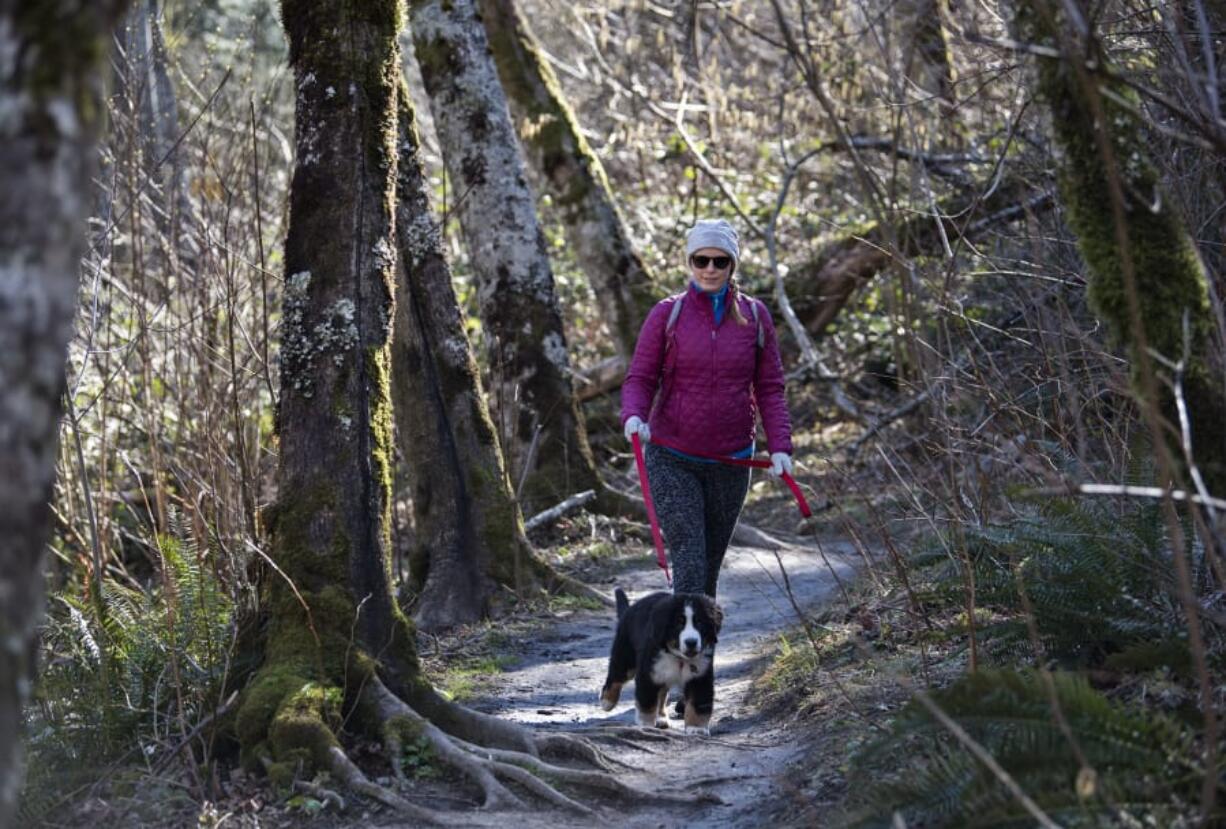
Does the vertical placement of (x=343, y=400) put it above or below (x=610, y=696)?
above

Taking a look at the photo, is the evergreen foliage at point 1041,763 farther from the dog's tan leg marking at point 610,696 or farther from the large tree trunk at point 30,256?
the dog's tan leg marking at point 610,696

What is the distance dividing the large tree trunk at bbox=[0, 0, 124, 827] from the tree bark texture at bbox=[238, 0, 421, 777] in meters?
3.68

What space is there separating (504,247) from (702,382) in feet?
19.2

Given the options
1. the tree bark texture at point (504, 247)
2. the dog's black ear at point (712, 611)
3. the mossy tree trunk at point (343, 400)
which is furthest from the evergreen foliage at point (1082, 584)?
the tree bark texture at point (504, 247)

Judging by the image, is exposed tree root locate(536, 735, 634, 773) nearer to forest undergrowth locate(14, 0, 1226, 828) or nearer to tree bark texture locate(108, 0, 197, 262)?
forest undergrowth locate(14, 0, 1226, 828)

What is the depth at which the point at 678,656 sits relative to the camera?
7.03m

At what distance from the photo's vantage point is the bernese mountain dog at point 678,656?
6.96 meters

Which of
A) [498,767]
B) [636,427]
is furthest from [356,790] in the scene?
[636,427]

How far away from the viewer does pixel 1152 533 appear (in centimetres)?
571

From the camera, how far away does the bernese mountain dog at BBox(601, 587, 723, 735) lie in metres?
6.96

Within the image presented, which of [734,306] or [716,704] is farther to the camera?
[716,704]

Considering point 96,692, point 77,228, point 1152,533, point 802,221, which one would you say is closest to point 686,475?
point 1152,533

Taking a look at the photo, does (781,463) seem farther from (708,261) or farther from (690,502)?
(708,261)

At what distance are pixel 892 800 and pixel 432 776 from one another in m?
2.36
